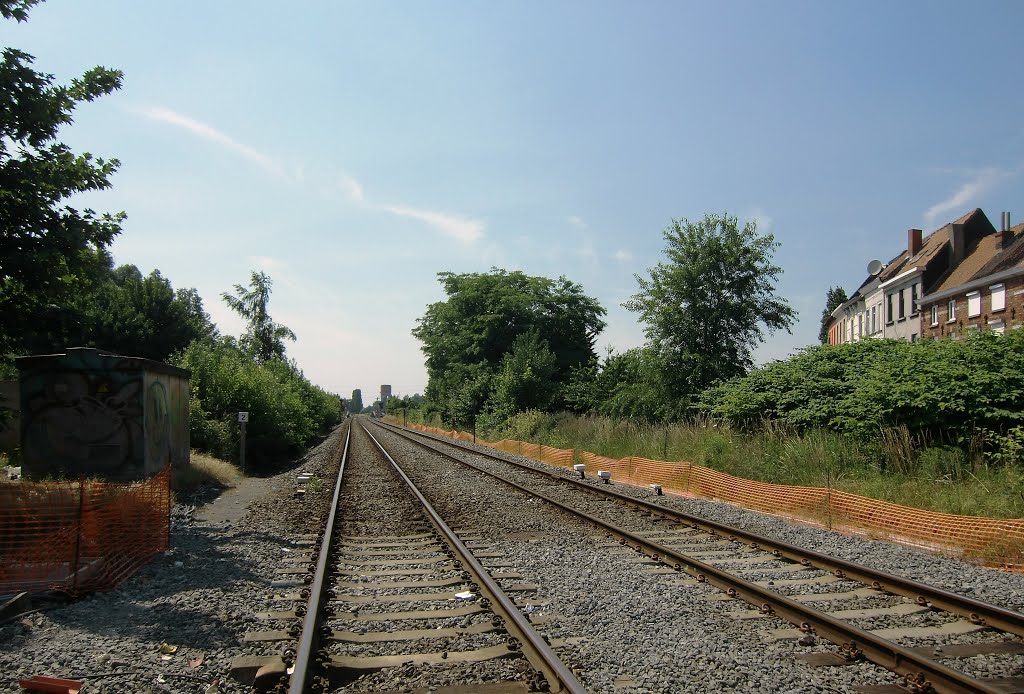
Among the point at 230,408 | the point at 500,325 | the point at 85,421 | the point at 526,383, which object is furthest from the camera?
the point at 500,325

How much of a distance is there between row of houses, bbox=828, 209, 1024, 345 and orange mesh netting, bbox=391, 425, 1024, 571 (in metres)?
19.0

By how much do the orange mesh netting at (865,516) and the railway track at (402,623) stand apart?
5.33m

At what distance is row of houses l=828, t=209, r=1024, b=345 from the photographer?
1286 inches

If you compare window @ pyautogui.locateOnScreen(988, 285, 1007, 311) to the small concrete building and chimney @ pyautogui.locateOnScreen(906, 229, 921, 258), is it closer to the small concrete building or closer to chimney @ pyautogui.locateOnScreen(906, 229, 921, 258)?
chimney @ pyautogui.locateOnScreen(906, 229, 921, 258)

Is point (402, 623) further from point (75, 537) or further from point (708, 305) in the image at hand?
point (708, 305)

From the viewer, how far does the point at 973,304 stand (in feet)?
114

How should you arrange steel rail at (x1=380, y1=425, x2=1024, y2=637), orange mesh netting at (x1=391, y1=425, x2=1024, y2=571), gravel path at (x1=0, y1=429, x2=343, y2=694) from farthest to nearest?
orange mesh netting at (x1=391, y1=425, x2=1024, y2=571) < steel rail at (x1=380, y1=425, x2=1024, y2=637) < gravel path at (x1=0, y1=429, x2=343, y2=694)

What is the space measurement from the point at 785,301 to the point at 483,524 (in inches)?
824

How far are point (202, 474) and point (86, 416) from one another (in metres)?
4.12

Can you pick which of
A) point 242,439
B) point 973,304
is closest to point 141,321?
point 242,439

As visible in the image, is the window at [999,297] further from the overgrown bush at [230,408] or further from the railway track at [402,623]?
the railway track at [402,623]

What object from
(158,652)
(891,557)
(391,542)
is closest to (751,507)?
(891,557)

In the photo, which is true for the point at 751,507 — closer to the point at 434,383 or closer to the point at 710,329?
the point at 710,329

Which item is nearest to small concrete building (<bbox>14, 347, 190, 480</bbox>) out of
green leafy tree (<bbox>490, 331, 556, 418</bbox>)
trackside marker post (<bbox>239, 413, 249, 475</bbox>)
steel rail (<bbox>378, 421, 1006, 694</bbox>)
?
trackside marker post (<bbox>239, 413, 249, 475</bbox>)
